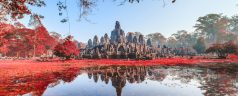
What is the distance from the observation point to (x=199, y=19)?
12125 centimetres

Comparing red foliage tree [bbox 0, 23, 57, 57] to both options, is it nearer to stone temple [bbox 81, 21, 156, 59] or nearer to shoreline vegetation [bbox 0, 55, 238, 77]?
stone temple [bbox 81, 21, 156, 59]

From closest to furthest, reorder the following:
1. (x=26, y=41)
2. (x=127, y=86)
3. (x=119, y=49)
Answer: (x=127, y=86), (x=119, y=49), (x=26, y=41)

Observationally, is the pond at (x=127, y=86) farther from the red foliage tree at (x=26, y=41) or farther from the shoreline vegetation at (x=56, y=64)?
the red foliage tree at (x=26, y=41)

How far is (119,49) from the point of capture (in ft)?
230

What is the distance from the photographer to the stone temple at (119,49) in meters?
59.7

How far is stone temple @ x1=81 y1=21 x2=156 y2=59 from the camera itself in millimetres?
59688

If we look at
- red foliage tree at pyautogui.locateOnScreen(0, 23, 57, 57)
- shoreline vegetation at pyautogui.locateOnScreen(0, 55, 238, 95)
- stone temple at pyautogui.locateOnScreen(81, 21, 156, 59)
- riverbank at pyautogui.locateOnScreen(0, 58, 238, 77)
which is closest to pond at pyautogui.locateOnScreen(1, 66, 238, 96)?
shoreline vegetation at pyautogui.locateOnScreen(0, 55, 238, 95)

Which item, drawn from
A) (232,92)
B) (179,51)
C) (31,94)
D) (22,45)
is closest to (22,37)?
(22,45)

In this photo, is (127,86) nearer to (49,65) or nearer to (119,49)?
(49,65)

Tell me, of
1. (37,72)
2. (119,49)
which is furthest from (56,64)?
(119,49)

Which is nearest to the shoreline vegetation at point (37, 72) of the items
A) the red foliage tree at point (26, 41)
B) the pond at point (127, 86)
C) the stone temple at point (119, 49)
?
the pond at point (127, 86)

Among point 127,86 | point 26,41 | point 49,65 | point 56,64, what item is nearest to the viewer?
point 127,86

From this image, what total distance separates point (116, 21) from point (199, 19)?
5559cm

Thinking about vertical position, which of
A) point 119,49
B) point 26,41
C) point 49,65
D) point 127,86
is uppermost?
point 26,41
